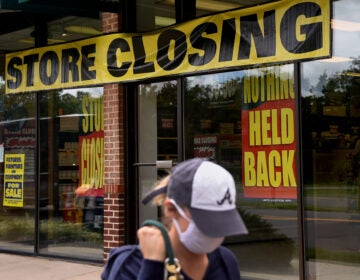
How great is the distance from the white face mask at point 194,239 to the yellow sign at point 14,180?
360 inches

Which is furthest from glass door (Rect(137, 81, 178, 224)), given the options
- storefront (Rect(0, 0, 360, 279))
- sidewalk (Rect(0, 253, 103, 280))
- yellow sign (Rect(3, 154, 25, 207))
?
yellow sign (Rect(3, 154, 25, 207))

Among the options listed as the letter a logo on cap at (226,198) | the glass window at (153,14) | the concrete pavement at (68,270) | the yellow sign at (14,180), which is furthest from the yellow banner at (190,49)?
the letter a logo on cap at (226,198)

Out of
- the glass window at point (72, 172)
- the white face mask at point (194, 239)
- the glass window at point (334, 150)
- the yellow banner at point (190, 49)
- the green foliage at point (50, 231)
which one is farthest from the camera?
the green foliage at point (50, 231)

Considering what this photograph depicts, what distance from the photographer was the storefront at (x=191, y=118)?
7.14 metres

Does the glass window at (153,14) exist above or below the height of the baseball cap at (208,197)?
above

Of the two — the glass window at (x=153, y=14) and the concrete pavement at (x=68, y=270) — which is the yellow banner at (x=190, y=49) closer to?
the glass window at (x=153, y=14)

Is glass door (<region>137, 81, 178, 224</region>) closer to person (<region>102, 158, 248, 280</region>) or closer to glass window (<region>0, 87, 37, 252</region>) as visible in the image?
glass window (<region>0, 87, 37, 252</region>)

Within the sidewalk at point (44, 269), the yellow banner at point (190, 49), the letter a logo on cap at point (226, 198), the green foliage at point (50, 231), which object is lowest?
the sidewalk at point (44, 269)

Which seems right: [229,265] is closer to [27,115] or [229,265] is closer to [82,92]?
[82,92]

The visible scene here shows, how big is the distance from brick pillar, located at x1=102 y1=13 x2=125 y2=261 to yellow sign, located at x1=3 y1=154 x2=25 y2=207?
2.31 m

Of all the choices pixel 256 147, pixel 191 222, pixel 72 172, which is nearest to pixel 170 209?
pixel 191 222

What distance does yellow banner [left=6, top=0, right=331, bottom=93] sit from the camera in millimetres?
6859

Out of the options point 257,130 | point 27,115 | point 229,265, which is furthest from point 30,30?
point 229,265

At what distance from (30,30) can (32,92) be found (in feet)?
3.52
